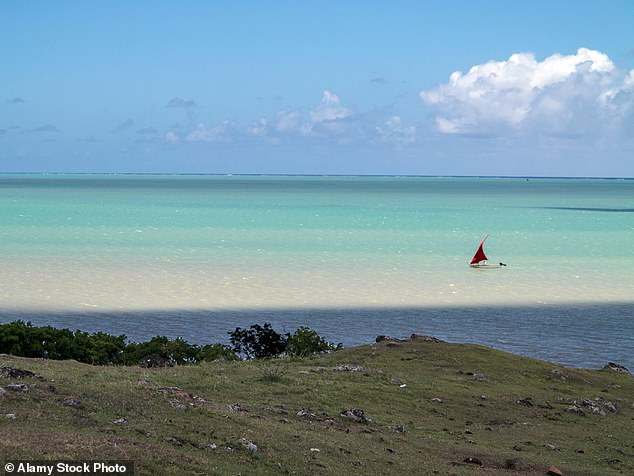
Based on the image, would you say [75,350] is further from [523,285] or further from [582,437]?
[523,285]

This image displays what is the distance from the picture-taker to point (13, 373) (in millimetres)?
15484

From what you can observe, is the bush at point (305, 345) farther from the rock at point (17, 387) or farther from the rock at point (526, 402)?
the rock at point (17, 387)

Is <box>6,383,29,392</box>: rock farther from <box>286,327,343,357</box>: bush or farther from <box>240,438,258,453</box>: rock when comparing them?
<box>286,327,343,357</box>: bush

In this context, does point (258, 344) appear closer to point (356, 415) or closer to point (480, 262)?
point (356, 415)

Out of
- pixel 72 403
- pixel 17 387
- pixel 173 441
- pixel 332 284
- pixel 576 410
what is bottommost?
pixel 576 410

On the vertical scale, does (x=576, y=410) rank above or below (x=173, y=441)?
below

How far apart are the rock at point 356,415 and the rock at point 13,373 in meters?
6.06

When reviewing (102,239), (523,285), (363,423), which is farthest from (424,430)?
(102,239)

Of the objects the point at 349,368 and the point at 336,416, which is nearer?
the point at 336,416

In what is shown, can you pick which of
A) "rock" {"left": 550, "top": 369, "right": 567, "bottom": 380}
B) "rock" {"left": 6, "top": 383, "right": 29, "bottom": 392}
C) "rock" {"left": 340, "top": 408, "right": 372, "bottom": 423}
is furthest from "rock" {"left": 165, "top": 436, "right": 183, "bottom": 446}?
"rock" {"left": 550, "top": 369, "right": 567, "bottom": 380}

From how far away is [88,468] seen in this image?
10914mm

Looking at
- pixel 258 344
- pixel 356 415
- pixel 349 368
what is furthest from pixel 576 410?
pixel 258 344

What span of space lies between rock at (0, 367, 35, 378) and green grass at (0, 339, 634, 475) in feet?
0.92

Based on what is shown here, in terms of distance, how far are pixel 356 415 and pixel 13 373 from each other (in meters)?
6.57
